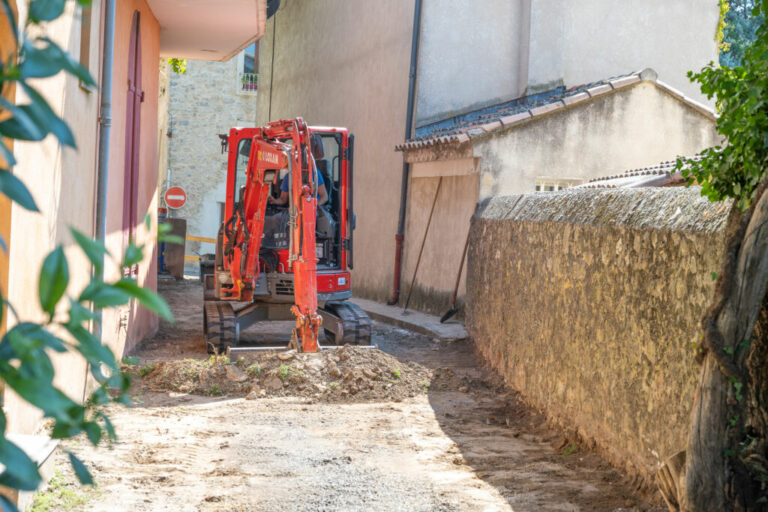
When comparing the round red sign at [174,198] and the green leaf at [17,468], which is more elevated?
the round red sign at [174,198]

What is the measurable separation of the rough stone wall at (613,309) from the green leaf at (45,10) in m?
3.68

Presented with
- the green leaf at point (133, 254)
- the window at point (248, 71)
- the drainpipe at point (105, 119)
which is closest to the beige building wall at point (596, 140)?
the drainpipe at point (105, 119)

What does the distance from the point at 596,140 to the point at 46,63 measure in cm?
1340

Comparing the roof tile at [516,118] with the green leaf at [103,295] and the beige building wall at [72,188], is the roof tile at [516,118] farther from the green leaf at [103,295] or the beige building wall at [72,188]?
the green leaf at [103,295]

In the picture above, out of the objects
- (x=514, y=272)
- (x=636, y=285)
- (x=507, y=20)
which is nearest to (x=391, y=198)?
(x=507, y=20)

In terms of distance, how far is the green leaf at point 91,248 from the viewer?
1041 millimetres

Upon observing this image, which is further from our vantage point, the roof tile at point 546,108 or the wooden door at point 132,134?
the roof tile at point 546,108

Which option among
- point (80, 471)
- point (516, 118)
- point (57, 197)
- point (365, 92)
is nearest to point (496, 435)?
point (57, 197)

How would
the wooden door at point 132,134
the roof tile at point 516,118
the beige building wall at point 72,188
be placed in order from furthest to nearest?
the roof tile at point 516,118 → the wooden door at point 132,134 → the beige building wall at point 72,188

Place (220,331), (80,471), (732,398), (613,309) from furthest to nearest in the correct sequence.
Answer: (220,331) → (613,309) → (732,398) → (80,471)

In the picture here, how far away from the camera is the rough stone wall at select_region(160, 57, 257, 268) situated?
91.6 ft

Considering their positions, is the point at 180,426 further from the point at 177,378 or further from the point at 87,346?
the point at 87,346

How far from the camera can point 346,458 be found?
6.10m

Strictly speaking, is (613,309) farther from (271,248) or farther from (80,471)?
(271,248)
